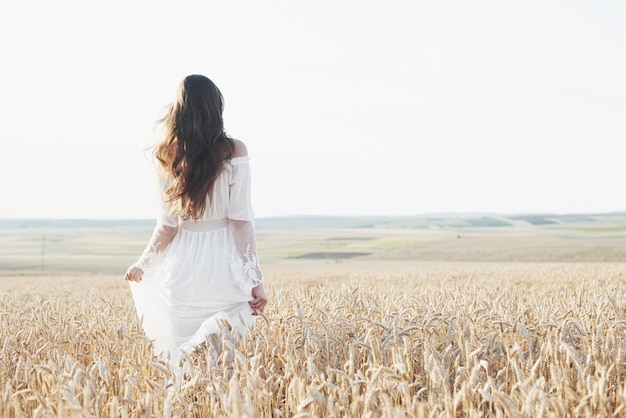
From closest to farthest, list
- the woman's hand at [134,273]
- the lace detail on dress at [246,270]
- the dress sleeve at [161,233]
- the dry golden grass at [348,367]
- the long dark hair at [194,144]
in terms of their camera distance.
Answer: the dry golden grass at [348,367], the long dark hair at [194,144], the lace detail on dress at [246,270], the dress sleeve at [161,233], the woman's hand at [134,273]

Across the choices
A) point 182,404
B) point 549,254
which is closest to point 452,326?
point 182,404

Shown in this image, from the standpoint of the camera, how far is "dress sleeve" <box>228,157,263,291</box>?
15.2 feet

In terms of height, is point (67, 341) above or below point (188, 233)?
below

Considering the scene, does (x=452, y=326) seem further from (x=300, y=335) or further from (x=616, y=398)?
(x=616, y=398)

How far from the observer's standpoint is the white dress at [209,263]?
15.2 ft

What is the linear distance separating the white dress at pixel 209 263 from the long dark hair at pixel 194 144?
4.1 inches

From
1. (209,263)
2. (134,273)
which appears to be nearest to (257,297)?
(209,263)

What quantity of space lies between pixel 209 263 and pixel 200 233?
0.24 metres

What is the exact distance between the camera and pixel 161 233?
15.6ft

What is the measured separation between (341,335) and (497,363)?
1.02 metres

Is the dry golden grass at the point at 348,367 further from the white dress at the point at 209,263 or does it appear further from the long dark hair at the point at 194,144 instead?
the long dark hair at the point at 194,144

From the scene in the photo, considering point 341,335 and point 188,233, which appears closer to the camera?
point 341,335

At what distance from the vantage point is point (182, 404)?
116 inches

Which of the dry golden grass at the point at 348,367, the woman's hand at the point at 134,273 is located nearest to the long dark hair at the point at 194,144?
the woman's hand at the point at 134,273
